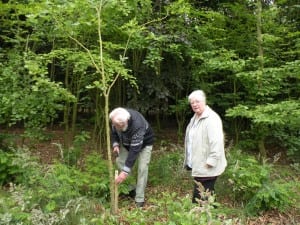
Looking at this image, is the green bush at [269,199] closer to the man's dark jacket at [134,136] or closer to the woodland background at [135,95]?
the woodland background at [135,95]

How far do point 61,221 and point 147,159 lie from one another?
4.87ft

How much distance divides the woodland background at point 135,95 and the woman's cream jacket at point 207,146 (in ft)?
1.70

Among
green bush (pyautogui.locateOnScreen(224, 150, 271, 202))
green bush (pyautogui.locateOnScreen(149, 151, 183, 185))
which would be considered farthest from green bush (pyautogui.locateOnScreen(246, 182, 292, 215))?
green bush (pyautogui.locateOnScreen(149, 151, 183, 185))

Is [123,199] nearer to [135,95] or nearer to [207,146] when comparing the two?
[207,146]

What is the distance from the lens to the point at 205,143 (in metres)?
4.37

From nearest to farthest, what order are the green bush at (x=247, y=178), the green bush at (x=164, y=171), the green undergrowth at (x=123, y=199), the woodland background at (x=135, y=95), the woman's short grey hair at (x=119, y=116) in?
the green undergrowth at (x=123, y=199) → the woodland background at (x=135, y=95) → the woman's short grey hair at (x=119, y=116) → the green bush at (x=247, y=178) → the green bush at (x=164, y=171)

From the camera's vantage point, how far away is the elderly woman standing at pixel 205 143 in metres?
4.28

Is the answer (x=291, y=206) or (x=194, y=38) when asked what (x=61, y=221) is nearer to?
(x=291, y=206)

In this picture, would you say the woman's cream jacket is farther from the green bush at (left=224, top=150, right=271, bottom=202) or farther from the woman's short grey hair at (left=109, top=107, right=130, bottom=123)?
the woman's short grey hair at (left=109, top=107, right=130, bottom=123)

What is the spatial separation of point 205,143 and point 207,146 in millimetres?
40

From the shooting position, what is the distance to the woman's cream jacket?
14.0 feet

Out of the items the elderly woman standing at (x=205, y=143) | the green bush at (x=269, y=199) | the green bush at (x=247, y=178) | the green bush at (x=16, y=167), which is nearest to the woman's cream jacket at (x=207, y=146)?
the elderly woman standing at (x=205, y=143)

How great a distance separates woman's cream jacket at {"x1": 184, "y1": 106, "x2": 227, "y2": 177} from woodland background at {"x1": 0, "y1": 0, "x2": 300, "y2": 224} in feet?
1.70

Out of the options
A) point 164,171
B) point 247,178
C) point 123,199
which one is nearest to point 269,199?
point 247,178
